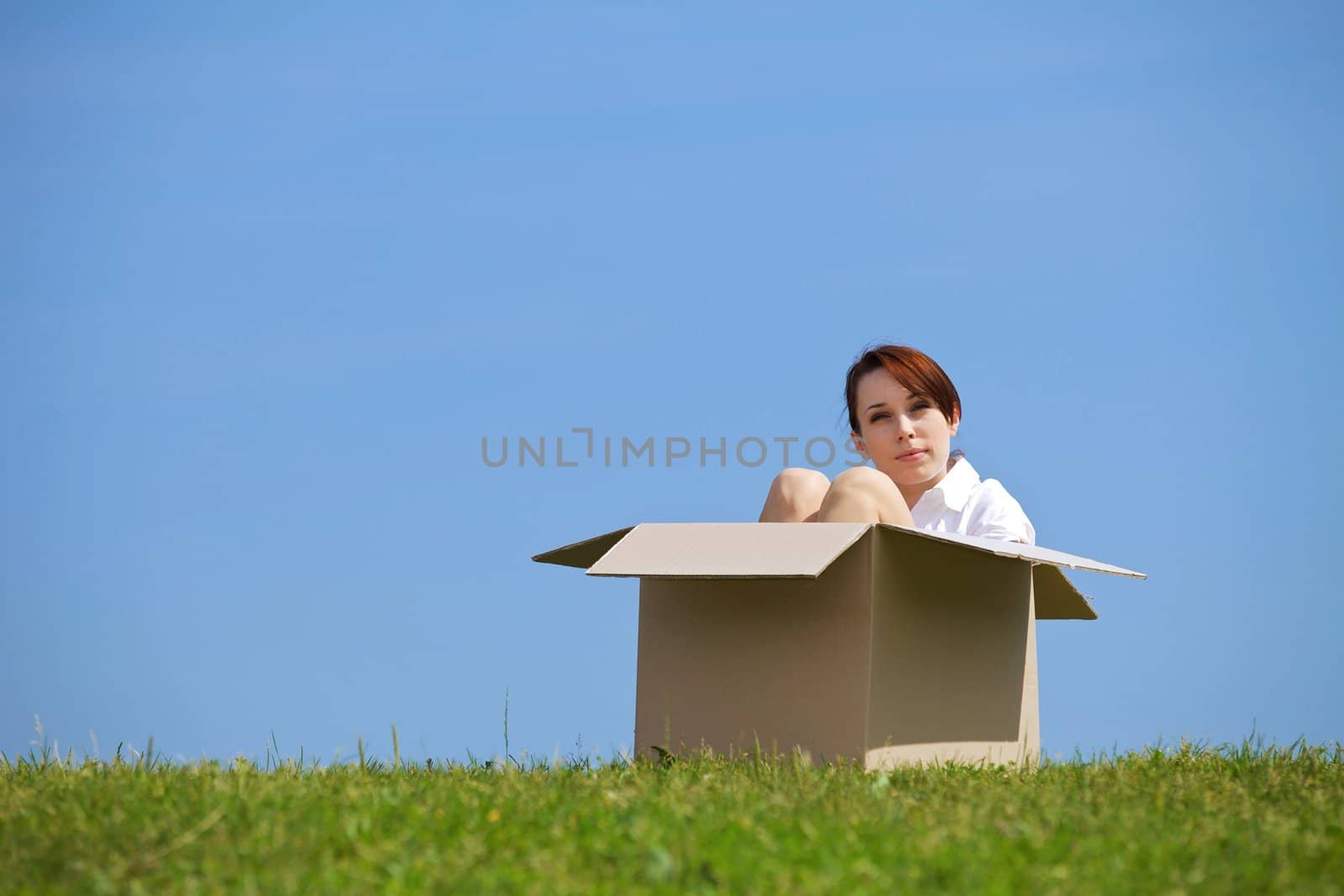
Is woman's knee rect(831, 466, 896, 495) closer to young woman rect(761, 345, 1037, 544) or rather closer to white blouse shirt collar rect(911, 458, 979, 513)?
young woman rect(761, 345, 1037, 544)

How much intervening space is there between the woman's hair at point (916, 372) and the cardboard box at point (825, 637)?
0.78 metres

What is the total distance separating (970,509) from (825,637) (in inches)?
39.8

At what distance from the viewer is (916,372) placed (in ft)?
14.4

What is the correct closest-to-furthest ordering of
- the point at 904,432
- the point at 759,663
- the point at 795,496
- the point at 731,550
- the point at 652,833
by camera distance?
the point at 652,833, the point at 731,550, the point at 759,663, the point at 795,496, the point at 904,432

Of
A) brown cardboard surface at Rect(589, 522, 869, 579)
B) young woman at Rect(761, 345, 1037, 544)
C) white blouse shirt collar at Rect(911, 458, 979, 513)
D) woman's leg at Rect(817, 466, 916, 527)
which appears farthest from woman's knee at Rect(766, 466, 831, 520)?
white blouse shirt collar at Rect(911, 458, 979, 513)

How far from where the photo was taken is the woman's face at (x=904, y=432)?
4398 mm

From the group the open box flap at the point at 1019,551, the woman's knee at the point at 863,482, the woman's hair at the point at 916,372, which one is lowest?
the open box flap at the point at 1019,551

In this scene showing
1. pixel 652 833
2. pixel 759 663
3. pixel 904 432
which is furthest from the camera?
pixel 904 432

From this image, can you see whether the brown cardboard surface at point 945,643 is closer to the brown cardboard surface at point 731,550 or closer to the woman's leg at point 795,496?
the brown cardboard surface at point 731,550

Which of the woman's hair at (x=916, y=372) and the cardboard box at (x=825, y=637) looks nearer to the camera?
the cardboard box at (x=825, y=637)

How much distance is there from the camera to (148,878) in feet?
6.81

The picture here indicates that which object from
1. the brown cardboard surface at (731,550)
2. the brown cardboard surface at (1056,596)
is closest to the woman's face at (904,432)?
the brown cardboard surface at (1056,596)

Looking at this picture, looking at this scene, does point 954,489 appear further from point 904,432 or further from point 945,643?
point 945,643

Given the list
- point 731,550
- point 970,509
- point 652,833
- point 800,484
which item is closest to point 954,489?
point 970,509
